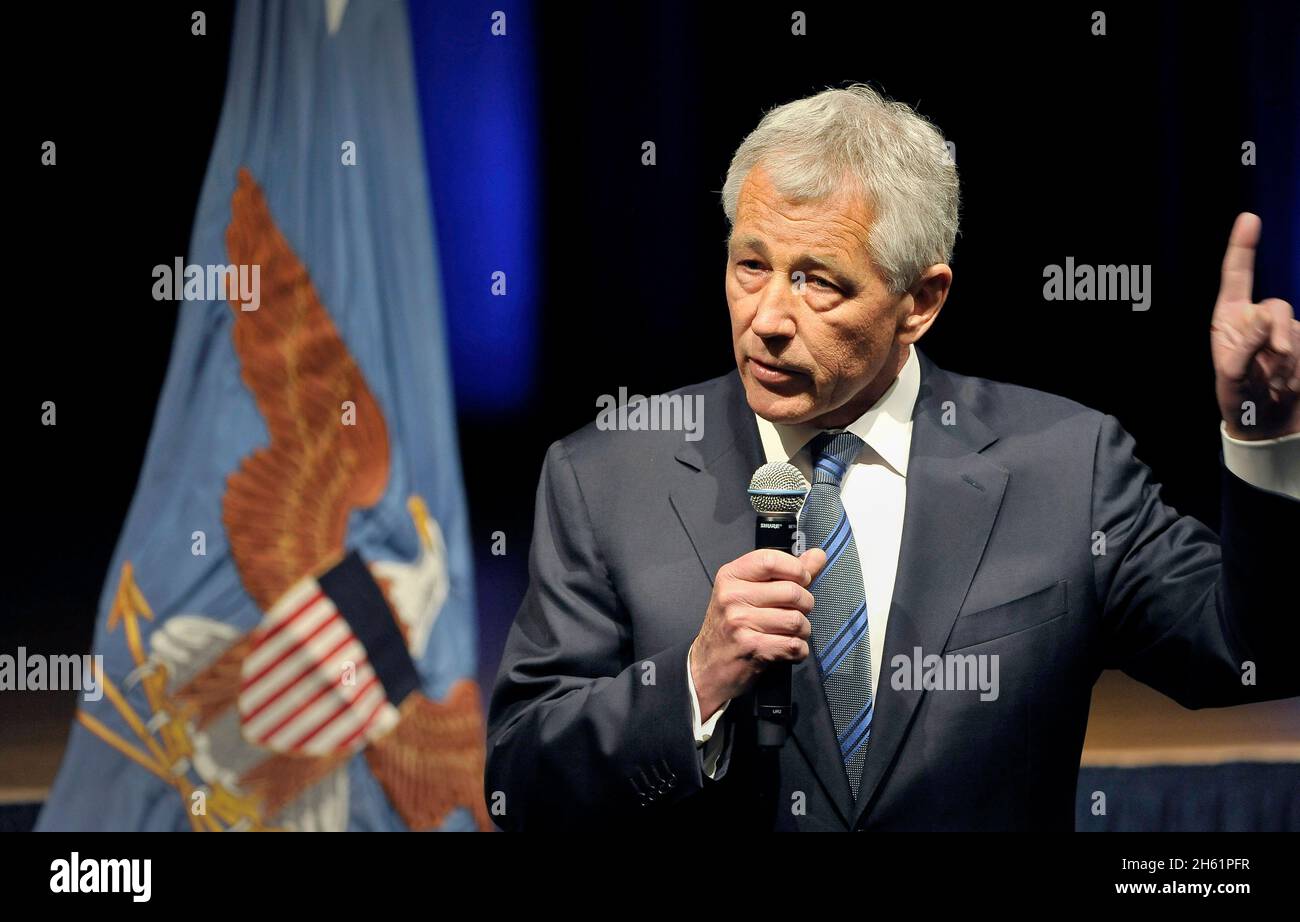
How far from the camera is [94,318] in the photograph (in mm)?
3863

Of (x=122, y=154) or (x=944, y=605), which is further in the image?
(x=122, y=154)

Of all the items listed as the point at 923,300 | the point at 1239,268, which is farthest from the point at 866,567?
the point at 1239,268

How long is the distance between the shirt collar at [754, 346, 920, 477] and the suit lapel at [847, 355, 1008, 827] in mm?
26

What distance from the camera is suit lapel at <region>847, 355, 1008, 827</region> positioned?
226 centimetres

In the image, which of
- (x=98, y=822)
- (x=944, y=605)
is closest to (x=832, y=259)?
(x=944, y=605)

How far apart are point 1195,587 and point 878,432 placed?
1.83 ft

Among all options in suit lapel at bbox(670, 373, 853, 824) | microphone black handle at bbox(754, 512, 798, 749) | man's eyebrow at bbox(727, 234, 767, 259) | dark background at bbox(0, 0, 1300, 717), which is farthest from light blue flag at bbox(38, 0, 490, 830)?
microphone black handle at bbox(754, 512, 798, 749)

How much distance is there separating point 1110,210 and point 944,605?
5.23 feet

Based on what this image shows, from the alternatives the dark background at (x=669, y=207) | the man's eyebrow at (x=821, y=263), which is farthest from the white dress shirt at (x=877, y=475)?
the dark background at (x=669, y=207)

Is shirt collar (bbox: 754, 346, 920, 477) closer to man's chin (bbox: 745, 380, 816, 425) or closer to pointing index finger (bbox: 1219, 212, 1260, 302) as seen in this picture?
man's chin (bbox: 745, 380, 816, 425)

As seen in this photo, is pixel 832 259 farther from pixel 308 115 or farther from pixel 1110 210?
pixel 308 115

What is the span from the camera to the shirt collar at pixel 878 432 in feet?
8.05

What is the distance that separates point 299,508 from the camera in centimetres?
387

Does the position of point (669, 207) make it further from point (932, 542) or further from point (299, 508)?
point (932, 542)
